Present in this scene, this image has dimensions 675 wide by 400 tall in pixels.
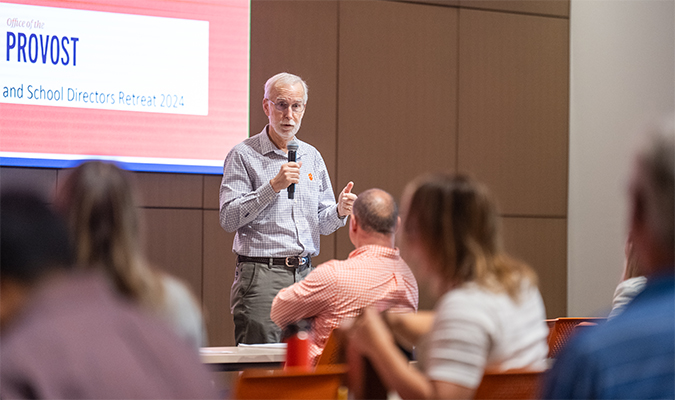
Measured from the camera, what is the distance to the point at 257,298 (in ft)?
11.0

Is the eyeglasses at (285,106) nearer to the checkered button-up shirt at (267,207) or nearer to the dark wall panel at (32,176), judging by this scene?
the checkered button-up shirt at (267,207)

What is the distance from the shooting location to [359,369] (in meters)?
1.58

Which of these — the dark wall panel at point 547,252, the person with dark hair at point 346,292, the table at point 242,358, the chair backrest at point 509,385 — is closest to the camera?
the chair backrest at point 509,385

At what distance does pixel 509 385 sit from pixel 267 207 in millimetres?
2146

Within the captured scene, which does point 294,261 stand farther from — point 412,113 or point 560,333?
point 412,113

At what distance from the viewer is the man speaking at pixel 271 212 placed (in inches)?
131

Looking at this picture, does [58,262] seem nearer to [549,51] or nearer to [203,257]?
[203,257]

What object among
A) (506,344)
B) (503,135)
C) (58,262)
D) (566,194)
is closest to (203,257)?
(503,135)

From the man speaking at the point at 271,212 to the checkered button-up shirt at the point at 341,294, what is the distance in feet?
2.94

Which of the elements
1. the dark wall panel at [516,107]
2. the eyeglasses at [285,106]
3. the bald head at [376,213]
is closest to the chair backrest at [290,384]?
the bald head at [376,213]

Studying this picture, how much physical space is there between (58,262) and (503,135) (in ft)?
16.7

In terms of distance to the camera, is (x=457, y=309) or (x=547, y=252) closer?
(x=457, y=309)

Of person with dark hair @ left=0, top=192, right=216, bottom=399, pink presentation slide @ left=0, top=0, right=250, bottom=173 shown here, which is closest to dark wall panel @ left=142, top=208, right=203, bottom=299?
pink presentation slide @ left=0, top=0, right=250, bottom=173

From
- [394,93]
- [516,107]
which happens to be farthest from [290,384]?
[516,107]
